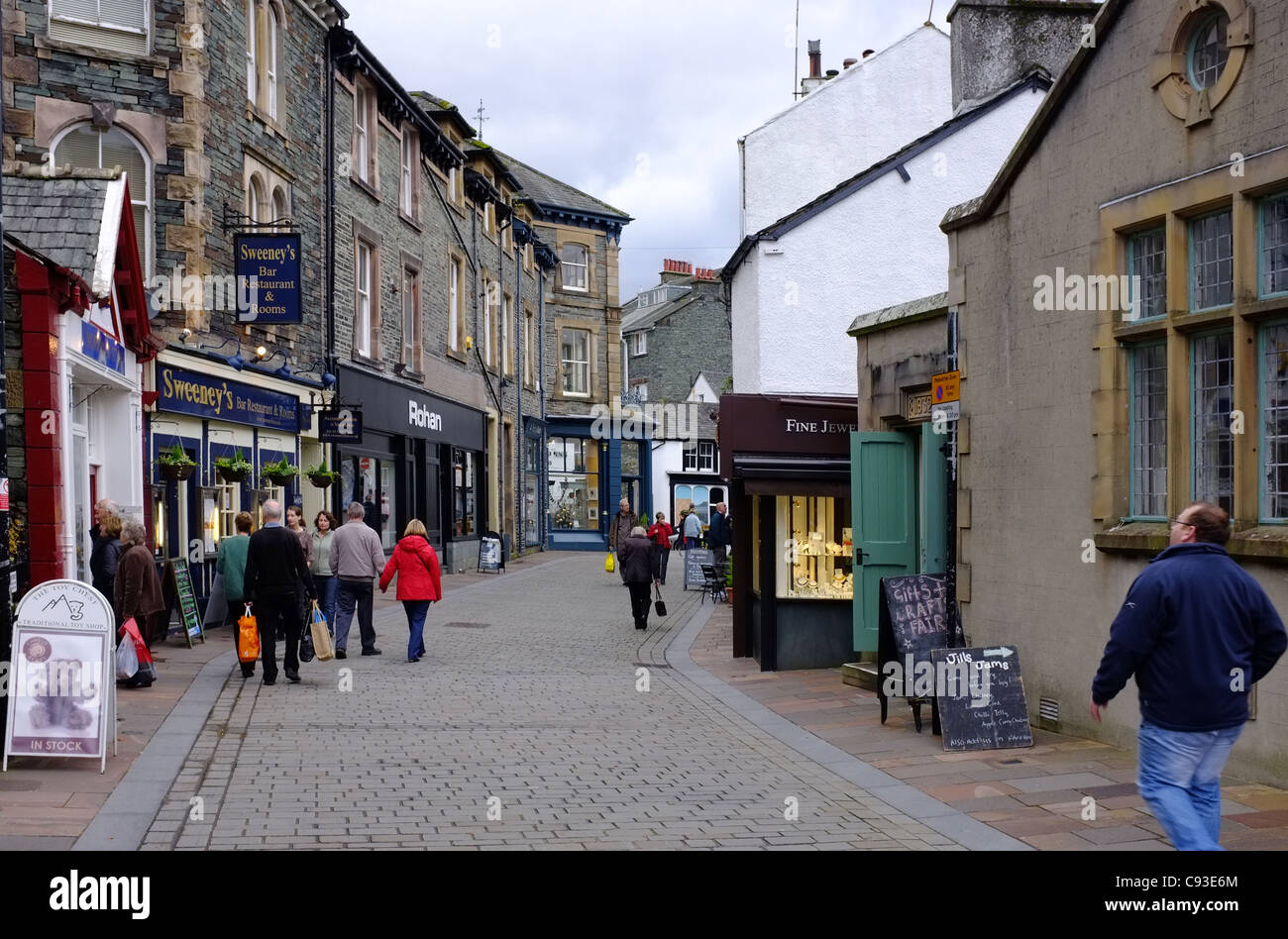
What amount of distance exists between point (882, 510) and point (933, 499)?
→ 2.45 ft

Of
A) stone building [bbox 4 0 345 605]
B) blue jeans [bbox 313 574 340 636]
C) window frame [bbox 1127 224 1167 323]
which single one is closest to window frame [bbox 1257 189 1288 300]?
window frame [bbox 1127 224 1167 323]

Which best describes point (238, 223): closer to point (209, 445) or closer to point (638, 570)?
point (209, 445)

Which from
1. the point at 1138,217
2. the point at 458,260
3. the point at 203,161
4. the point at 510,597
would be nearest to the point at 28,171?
the point at 203,161

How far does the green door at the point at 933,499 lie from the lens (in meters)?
11.8

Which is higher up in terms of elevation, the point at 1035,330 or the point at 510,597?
the point at 1035,330

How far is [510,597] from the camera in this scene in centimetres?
2462

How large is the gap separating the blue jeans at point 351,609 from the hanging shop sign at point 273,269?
5.40 metres

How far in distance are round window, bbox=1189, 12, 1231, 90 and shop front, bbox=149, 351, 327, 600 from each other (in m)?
→ 12.1

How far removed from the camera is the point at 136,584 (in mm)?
11828

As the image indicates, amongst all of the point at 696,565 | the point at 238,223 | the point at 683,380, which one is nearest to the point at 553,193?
the point at 683,380

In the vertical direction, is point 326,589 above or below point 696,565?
above

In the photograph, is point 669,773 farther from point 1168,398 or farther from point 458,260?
point 458,260

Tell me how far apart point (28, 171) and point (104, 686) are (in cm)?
617

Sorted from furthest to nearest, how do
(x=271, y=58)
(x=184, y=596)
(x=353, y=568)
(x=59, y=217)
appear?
1. (x=271, y=58)
2. (x=184, y=596)
3. (x=353, y=568)
4. (x=59, y=217)
